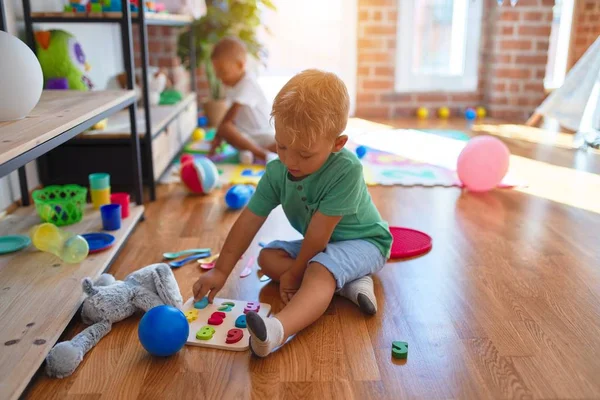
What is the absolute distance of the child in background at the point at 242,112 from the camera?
2.68 m

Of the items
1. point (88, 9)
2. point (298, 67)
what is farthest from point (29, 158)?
point (298, 67)

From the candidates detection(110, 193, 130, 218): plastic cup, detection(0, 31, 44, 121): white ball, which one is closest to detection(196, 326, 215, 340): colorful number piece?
detection(0, 31, 44, 121): white ball

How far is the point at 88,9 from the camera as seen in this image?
1.97 metres

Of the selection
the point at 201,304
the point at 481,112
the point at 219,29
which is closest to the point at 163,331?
the point at 201,304

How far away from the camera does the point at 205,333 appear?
117 cm

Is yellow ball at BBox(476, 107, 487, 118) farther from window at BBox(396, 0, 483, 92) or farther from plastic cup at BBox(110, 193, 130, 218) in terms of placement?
plastic cup at BBox(110, 193, 130, 218)

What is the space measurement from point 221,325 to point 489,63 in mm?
3360

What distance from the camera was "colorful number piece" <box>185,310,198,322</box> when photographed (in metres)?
1.23

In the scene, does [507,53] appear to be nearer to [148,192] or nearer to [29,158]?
[148,192]

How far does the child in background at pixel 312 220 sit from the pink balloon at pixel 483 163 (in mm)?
866

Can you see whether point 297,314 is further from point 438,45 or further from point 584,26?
point 584,26

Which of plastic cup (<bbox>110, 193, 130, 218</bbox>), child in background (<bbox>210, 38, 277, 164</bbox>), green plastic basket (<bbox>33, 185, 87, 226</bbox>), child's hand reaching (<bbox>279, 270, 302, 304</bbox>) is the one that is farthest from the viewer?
child in background (<bbox>210, 38, 277, 164</bbox>)

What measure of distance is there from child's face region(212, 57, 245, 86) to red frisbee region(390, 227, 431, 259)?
4.28 ft

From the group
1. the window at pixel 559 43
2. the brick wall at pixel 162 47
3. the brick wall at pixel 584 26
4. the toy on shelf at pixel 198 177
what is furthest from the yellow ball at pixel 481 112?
the toy on shelf at pixel 198 177
